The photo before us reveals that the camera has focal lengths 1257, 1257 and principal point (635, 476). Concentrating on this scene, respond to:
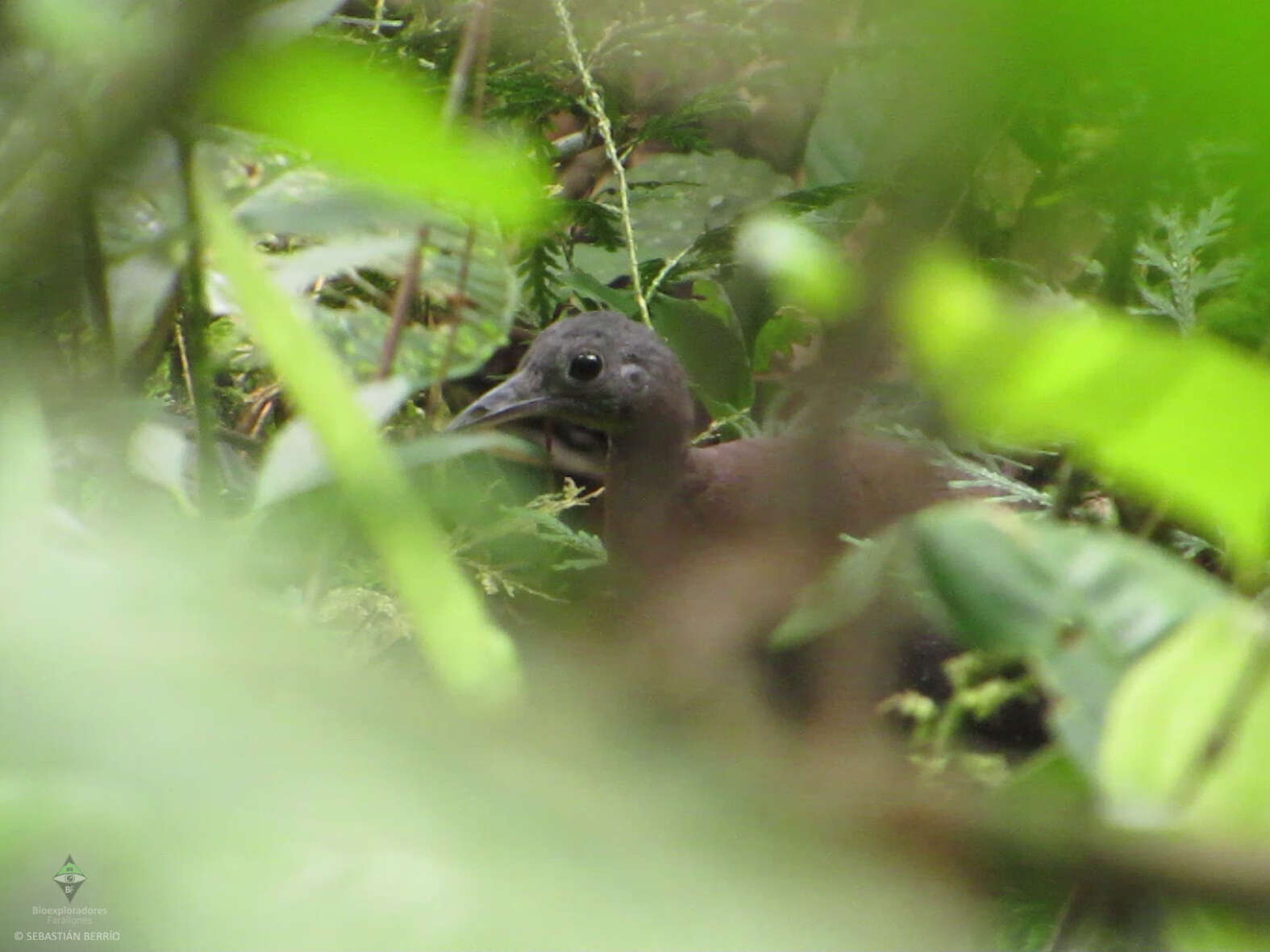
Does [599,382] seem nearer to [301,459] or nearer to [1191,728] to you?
[301,459]

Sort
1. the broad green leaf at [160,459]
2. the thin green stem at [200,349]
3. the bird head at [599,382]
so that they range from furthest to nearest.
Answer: the bird head at [599,382], the broad green leaf at [160,459], the thin green stem at [200,349]

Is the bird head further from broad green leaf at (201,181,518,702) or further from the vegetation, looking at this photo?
broad green leaf at (201,181,518,702)

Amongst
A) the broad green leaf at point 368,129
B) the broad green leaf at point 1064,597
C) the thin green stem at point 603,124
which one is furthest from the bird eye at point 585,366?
the broad green leaf at point 368,129

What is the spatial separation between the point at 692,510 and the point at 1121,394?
1.42 m

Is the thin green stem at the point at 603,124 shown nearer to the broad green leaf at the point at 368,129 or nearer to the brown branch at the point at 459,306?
the brown branch at the point at 459,306

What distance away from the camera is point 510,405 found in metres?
1.80

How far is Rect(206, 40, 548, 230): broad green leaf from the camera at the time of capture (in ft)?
0.74

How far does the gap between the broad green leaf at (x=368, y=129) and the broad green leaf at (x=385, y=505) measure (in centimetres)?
8

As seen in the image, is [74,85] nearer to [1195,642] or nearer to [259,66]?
[259,66]

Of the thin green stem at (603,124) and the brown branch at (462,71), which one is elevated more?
the brown branch at (462,71)

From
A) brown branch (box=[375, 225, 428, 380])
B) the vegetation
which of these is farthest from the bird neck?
the vegetation

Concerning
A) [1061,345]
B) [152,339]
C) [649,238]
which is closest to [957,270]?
[1061,345]

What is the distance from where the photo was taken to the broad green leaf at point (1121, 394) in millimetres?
228

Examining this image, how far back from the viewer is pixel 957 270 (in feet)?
0.89
